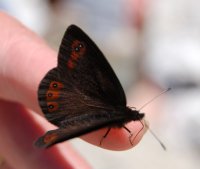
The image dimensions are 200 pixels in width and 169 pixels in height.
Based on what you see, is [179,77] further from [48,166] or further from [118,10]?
[48,166]

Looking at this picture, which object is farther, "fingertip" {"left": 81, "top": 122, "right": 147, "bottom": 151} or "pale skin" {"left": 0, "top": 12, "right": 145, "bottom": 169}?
"pale skin" {"left": 0, "top": 12, "right": 145, "bottom": 169}

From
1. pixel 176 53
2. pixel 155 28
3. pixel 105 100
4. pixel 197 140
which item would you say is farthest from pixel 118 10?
pixel 105 100

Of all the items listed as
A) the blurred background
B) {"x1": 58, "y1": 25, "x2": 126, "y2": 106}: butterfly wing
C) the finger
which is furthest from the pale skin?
the blurred background

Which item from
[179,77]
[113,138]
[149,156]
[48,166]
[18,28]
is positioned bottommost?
[149,156]

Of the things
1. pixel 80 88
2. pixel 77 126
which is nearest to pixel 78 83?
pixel 80 88

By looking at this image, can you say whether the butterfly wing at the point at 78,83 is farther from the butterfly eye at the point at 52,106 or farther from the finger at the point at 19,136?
the finger at the point at 19,136

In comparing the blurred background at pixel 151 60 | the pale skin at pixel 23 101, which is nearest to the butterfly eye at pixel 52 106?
the pale skin at pixel 23 101

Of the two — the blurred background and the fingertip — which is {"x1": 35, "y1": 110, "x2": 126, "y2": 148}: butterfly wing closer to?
the fingertip
